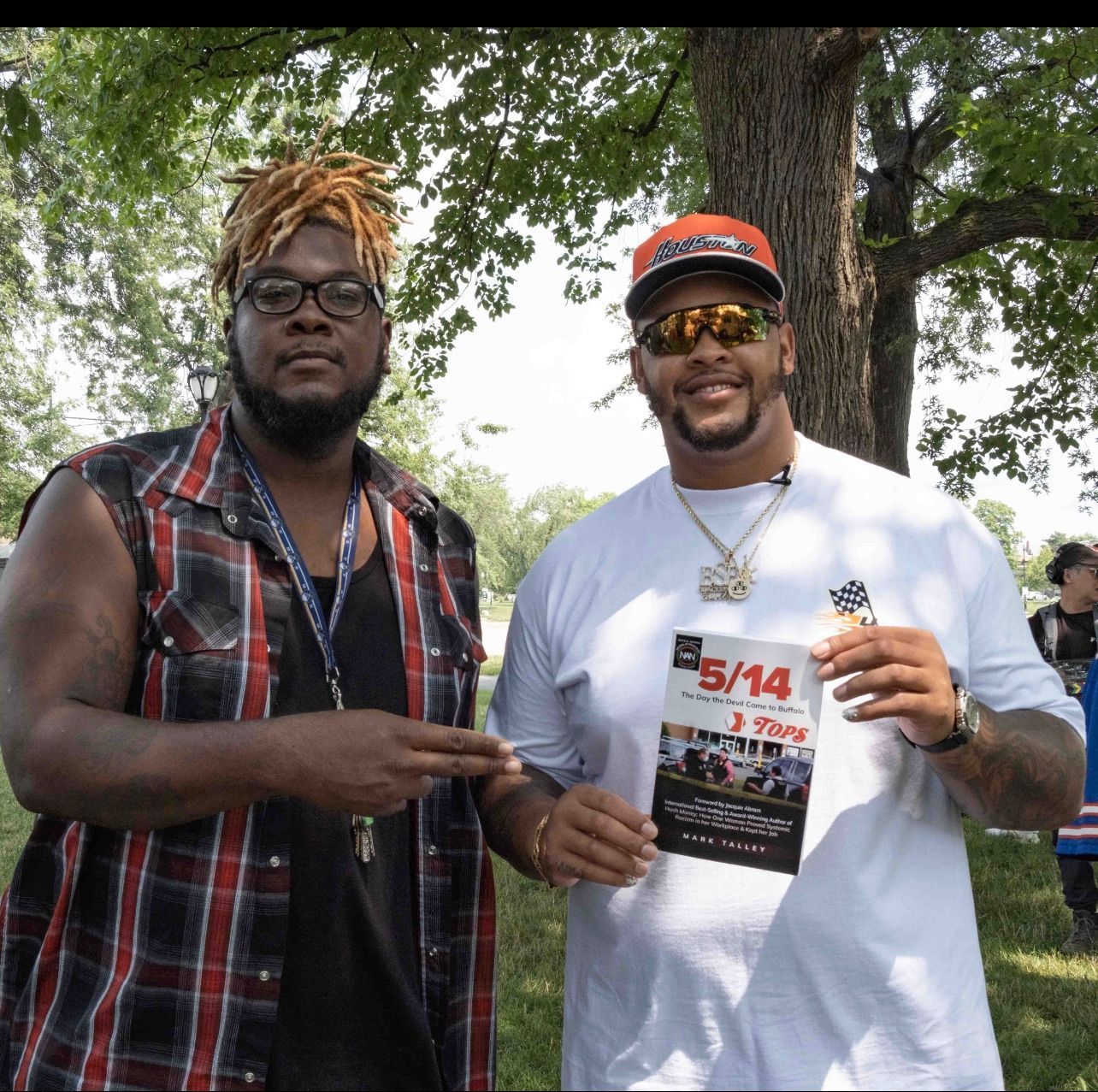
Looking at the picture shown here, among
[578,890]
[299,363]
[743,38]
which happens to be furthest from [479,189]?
[578,890]

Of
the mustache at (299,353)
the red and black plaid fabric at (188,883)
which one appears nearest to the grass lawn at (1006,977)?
the red and black plaid fabric at (188,883)

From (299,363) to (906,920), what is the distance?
1740mm

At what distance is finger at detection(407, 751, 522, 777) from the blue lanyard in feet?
1.32

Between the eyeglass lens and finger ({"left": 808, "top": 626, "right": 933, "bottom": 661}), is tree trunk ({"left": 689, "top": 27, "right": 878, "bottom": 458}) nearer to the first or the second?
the eyeglass lens

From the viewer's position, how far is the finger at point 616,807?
2.04m

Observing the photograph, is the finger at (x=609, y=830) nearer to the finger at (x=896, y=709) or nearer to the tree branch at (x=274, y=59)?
the finger at (x=896, y=709)

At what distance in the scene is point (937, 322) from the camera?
50.4ft

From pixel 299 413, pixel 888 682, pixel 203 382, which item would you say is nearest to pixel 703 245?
pixel 299 413

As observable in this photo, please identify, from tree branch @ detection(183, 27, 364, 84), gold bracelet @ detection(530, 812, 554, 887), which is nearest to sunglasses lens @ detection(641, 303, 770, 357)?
gold bracelet @ detection(530, 812, 554, 887)

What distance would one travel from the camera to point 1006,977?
5.75m

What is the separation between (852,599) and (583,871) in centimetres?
76

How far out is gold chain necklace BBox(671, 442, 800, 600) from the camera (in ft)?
7.33

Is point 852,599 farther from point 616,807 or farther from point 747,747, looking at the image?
point 616,807
